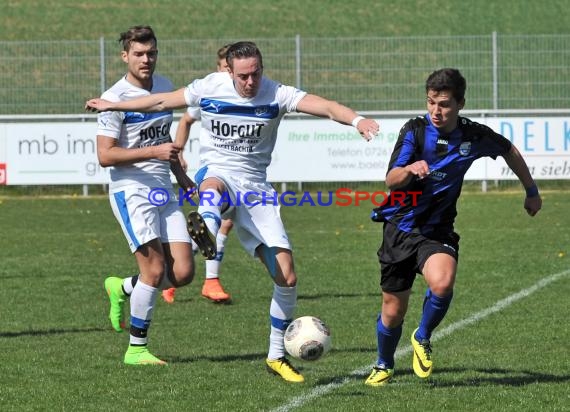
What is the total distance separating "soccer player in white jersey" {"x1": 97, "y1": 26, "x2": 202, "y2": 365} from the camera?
7.98 metres

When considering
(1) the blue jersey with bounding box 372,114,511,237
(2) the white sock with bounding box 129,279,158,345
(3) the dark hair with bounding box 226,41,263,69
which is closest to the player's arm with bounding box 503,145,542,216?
(1) the blue jersey with bounding box 372,114,511,237

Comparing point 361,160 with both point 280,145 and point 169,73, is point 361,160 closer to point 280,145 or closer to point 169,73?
point 280,145

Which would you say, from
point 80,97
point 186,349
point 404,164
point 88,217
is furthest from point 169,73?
point 404,164

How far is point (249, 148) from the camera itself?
305 inches

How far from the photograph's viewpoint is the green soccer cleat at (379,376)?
7.25 m

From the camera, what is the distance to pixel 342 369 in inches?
308

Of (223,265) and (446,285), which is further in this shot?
(223,265)

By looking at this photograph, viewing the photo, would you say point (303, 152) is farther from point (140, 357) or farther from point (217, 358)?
point (140, 357)

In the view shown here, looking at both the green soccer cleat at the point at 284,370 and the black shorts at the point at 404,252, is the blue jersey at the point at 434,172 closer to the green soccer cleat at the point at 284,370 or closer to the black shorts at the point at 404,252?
the black shorts at the point at 404,252

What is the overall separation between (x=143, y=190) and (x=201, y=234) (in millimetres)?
998

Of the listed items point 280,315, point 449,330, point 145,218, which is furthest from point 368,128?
point 449,330

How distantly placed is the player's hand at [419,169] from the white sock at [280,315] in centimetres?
138

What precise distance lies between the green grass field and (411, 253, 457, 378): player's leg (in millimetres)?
145

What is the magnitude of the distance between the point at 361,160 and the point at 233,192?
13.4 meters
